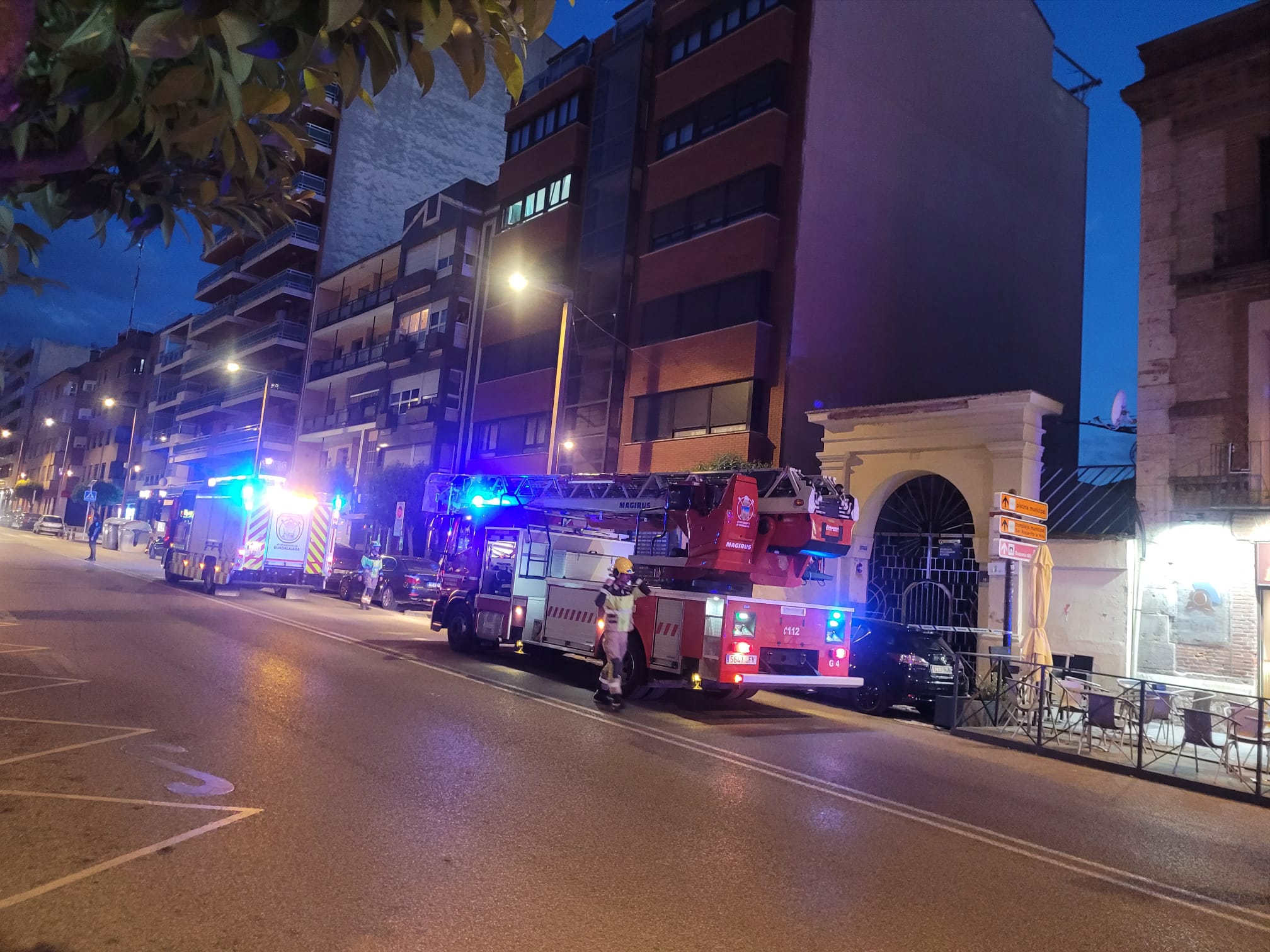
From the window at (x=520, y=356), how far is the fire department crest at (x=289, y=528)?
11485 millimetres

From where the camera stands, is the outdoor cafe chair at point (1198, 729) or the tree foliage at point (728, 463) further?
the tree foliage at point (728, 463)

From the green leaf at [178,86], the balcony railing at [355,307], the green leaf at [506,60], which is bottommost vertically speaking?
the green leaf at [178,86]

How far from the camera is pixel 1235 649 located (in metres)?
15.3

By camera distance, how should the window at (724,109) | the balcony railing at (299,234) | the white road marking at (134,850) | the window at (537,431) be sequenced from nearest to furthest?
the white road marking at (134,850)
the window at (724,109)
the window at (537,431)
the balcony railing at (299,234)

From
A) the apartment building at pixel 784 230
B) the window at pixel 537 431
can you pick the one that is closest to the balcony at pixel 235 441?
the window at pixel 537 431

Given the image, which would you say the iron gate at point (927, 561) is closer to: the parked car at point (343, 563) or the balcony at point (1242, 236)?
the balcony at point (1242, 236)

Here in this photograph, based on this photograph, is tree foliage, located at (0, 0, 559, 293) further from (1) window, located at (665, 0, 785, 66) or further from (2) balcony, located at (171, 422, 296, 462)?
(2) balcony, located at (171, 422, 296, 462)

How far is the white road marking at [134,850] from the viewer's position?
4.42 meters

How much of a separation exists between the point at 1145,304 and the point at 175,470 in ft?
215

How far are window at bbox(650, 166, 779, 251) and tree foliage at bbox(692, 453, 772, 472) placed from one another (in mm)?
7232

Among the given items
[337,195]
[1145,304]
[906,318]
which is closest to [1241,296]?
[1145,304]

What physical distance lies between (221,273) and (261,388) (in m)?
15.3

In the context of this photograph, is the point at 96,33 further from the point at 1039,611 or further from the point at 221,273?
the point at 221,273

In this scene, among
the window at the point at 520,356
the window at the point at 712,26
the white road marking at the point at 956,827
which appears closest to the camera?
the white road marking at the point at 956,827
